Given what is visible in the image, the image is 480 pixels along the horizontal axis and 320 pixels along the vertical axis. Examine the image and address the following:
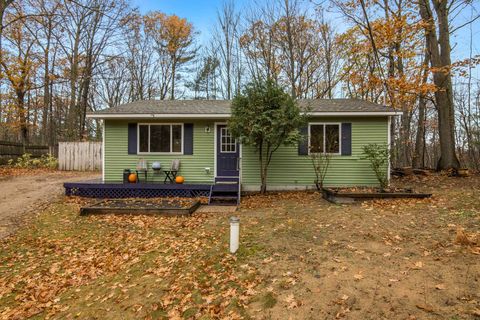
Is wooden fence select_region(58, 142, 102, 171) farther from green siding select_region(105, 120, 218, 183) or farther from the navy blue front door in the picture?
the navy blue front door

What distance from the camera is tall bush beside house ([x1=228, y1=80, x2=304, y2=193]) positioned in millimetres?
8407

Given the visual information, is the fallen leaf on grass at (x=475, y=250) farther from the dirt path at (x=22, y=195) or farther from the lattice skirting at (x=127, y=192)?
the dirt path at (x=22, y=195)

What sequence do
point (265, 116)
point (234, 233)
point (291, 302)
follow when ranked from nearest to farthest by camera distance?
point (291, 302) → point (234, 233) → point (265, 116)

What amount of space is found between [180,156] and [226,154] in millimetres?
1657

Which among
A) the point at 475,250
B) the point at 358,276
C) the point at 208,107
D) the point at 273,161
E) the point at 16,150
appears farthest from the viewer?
the point at 16,150

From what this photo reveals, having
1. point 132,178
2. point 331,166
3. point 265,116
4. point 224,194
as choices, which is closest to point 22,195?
point 132,178

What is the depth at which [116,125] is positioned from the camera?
10.3 meters

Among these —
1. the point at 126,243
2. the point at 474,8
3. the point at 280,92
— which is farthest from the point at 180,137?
the point at 474,8

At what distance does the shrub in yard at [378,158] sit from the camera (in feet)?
29.0

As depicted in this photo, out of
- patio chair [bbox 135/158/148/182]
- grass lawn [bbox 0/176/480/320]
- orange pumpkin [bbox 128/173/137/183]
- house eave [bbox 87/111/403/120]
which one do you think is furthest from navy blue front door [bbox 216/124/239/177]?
grass lawn [bbox 0/176/480/320]

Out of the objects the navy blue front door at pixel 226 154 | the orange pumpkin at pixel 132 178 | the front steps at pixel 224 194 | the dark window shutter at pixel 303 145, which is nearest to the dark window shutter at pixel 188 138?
the navy blue front door at pixel 226 154

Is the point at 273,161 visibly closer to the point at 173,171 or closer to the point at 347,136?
the point at 347,136

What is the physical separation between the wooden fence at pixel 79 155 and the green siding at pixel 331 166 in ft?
34.9

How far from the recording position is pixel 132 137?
1030 centimetres
